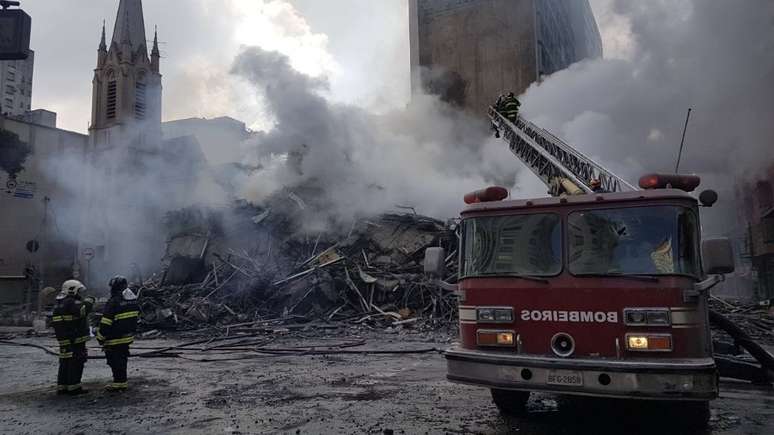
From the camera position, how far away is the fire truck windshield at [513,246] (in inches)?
181

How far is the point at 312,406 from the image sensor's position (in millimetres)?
5781

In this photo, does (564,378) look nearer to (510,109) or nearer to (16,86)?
(510,109)

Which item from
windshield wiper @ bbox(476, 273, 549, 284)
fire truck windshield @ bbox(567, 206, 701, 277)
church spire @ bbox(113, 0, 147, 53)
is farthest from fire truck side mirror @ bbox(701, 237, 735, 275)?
church spire @ bbox(113, 0, 147, 53)

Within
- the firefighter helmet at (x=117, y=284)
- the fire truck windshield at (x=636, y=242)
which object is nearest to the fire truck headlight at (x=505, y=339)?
the fire truck windshield at (x=636, y=242)

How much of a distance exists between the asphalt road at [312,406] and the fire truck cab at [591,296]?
705 millimetres

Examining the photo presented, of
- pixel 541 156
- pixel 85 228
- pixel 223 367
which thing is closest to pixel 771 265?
pixel 541 156

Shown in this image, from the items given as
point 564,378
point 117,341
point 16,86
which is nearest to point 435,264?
point 564,378

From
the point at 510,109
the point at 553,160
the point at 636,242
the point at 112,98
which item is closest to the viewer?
the point at 636,242

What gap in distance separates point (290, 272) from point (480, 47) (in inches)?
722

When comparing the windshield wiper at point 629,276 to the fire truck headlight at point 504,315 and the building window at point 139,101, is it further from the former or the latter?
the building window at point 139,101

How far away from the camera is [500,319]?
4609 mm

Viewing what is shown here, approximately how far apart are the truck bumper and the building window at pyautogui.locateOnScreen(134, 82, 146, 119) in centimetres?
4321

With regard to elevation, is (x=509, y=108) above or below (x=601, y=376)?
above

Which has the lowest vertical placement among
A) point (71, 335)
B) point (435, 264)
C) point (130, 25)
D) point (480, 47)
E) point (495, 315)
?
point (71, 335)
